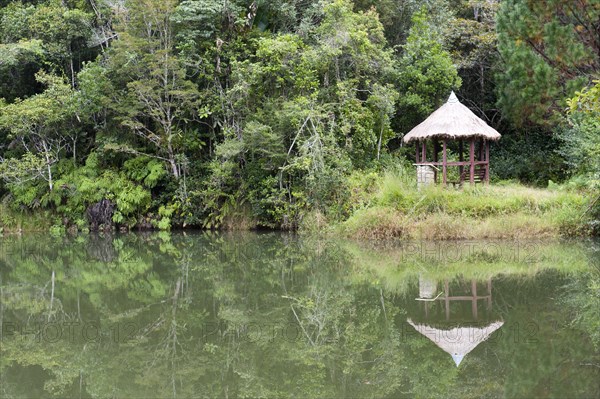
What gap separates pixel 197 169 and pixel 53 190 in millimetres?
4480

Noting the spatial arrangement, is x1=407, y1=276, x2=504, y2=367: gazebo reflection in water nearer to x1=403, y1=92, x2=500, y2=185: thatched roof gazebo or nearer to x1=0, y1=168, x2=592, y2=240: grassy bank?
x1=0, y1=168, x2=592, y2=240: grassy bank

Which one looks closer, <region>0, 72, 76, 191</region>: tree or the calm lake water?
the calm lake water

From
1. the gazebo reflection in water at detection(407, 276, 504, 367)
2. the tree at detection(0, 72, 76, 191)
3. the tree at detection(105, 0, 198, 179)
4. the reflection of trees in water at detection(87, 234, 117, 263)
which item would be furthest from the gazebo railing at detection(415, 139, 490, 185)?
the tree at detection(0, 72, 76, 191)

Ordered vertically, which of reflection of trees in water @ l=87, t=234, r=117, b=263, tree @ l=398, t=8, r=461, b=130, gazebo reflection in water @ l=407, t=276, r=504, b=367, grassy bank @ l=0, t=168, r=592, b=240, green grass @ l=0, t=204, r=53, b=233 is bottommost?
green grass @ l=0, t=204, r=53, b=233

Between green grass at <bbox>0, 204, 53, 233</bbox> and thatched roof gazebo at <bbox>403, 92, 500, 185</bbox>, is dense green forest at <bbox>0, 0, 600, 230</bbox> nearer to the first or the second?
green grass at <bbox>0, 204, 53, 233</bbox>

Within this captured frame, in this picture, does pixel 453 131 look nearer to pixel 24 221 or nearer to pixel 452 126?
pixel 452 126

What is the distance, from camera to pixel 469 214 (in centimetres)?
1418

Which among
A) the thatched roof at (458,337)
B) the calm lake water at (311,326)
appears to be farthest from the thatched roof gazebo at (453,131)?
the thatched roof at (458,337)

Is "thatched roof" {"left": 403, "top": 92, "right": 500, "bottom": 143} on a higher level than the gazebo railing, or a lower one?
higher

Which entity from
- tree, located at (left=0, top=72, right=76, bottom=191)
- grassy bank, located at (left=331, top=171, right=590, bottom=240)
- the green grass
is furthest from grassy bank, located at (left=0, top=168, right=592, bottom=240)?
the green grass

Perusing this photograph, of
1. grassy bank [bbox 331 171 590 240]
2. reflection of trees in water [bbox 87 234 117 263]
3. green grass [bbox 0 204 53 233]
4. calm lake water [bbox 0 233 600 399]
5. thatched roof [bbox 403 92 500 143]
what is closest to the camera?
calm lake water [bbox 0 233 600 399]

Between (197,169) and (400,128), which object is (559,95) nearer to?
(400,128)

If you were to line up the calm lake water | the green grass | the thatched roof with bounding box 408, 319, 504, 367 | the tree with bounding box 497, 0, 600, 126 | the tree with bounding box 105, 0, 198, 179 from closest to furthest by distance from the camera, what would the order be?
the calm lake water
the thatched roof with bounding box 408, 319, 504, 367
the tree with bounding box 497, 0, 600, 126
the tree with bounding box 105, 0, 198, 179
the green grass

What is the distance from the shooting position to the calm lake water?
5.14m
